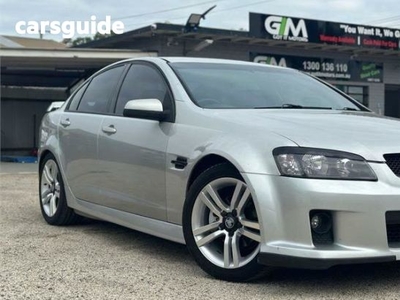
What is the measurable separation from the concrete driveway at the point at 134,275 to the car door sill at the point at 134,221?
206 millimetres

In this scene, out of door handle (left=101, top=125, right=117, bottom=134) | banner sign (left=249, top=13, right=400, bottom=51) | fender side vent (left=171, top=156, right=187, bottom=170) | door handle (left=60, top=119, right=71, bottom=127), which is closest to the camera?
fender side vent (left=171, top=156, right=187, bottom=170)

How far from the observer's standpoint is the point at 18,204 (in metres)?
7.80

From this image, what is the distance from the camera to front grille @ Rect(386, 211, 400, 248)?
350 centimetres

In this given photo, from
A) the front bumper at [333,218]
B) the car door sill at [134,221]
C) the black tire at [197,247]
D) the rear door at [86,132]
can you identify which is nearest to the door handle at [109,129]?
the rear door at [86,132]

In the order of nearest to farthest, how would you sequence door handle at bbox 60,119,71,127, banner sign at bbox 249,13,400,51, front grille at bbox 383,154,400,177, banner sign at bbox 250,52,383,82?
1. front grille at bbox 383,154,400,177
2. door handle at bbox 60,119,71,127
3. banner sign at bbox 249,13,400,51
4. banner sign at bbox 250,52,383,82

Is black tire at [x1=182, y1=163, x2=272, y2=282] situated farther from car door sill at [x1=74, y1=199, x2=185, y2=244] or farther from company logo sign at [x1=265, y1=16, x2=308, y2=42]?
company logo sign at [x1=265, y1=16, x2=308, y2=42]

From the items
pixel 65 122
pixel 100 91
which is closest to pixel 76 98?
pixel 65 122

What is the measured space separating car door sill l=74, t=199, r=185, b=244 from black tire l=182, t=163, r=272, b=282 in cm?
21

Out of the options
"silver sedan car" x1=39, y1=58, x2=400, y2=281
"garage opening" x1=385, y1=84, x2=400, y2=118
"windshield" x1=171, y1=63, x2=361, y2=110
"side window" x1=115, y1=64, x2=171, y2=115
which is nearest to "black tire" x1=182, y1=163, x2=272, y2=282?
"silver sedan car" x1=39, y1=58, x2=400, y2=281

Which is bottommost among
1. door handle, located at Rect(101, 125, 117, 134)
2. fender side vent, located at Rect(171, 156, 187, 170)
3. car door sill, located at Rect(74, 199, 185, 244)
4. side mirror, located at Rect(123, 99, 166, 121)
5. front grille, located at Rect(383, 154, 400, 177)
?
car door sill, located at Rect(74, 199, 185, 244)

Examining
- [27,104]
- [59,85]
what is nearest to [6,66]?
[27,104]

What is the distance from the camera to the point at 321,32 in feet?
66.8

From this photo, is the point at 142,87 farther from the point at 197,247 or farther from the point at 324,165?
the point at 324,165

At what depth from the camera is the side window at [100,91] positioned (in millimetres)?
5523
